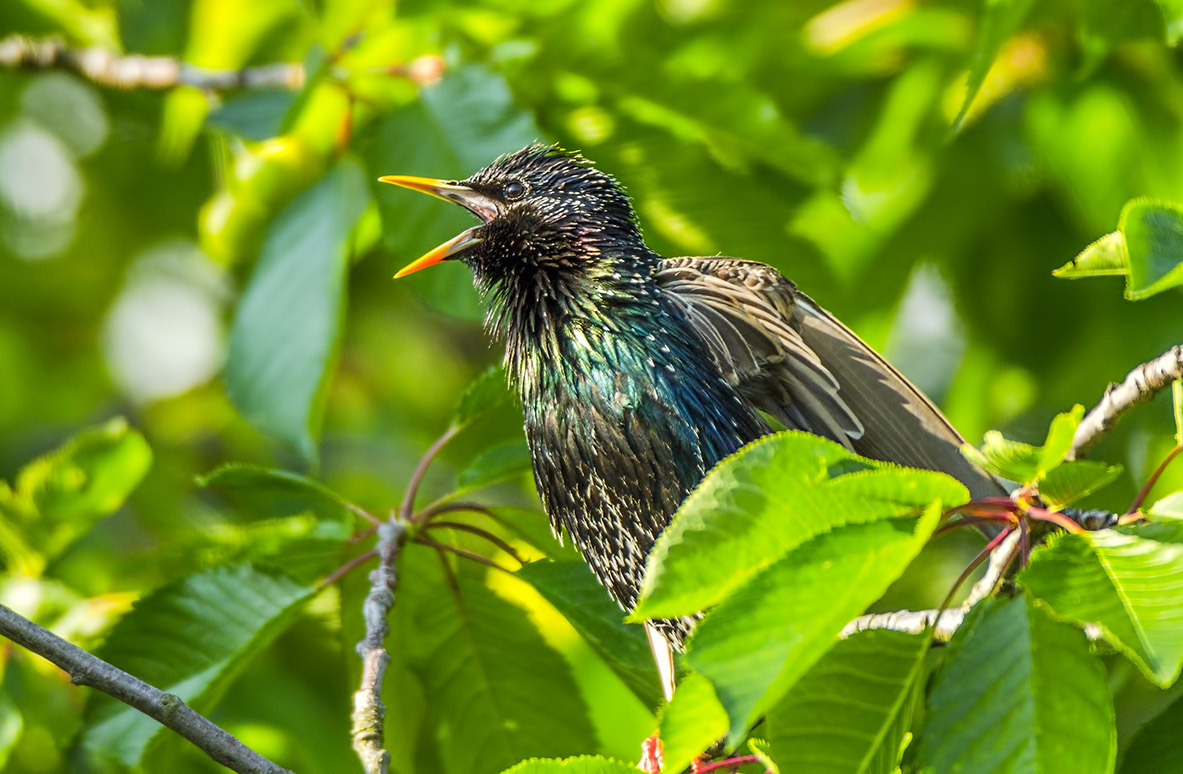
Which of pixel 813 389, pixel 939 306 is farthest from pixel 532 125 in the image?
pixel 939 306

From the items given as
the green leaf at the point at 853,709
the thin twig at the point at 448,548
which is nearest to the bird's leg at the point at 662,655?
the thin twig at the point at 448,548

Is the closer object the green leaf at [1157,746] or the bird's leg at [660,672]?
the green leaf at [1157,746]

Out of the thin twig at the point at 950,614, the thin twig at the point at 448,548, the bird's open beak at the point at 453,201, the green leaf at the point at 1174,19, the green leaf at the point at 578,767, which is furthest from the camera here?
the bird's open beak at the point at 453,201

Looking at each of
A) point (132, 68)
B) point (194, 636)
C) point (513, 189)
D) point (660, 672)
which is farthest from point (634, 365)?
point (132, 68)

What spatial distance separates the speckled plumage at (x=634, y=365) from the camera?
9.19ft

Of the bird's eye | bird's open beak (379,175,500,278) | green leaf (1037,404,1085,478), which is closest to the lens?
green leaf (1037,404,1085,478)

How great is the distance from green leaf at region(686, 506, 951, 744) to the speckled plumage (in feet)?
4.02

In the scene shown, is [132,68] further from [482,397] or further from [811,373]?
[811,373]

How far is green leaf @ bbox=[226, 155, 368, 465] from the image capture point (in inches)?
119

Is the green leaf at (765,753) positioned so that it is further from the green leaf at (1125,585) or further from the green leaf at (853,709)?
the green leaf at (1125,585)

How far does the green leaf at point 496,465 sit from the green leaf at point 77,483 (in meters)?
1.07

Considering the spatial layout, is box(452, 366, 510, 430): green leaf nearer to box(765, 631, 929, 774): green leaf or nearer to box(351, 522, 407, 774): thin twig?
box(351, 522, 407, 774): thin twig

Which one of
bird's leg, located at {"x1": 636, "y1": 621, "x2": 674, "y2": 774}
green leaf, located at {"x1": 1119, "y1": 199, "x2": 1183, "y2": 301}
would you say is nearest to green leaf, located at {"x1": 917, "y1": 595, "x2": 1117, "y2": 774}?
green leaf, located at {"x1": 1119, "y1": 199, "x2": 1183, "y2": 301}

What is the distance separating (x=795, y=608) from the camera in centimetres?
152
